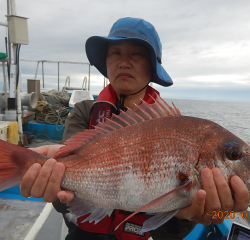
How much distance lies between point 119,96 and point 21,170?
130 centimetres

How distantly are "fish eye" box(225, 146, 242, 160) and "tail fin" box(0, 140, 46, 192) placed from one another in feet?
4.75

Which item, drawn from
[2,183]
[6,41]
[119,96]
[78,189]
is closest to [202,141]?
[78,189]

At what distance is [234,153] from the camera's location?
130 centimetres

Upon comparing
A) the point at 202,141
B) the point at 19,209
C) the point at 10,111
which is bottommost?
the point at 19,209

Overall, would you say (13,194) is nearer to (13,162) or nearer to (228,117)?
(13,162)

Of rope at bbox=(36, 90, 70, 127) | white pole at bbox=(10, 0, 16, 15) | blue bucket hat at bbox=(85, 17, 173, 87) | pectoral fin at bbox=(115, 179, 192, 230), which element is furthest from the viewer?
rope at bbox=(36, 90, 70, 127)

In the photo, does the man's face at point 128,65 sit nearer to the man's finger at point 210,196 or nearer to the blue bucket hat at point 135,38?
the blue bucket hat at point 135,38

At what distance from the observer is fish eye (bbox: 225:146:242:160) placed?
1.30 metres

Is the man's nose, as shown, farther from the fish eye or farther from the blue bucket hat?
the fish eye

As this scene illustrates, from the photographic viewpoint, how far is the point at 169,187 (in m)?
1.32

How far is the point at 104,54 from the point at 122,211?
1827mm

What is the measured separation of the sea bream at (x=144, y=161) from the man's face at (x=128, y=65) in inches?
22.5

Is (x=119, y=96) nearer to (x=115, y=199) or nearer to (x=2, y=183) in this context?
(x=115, y=199)

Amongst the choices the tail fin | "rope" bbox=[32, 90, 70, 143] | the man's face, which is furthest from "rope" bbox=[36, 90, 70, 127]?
the tail fin
